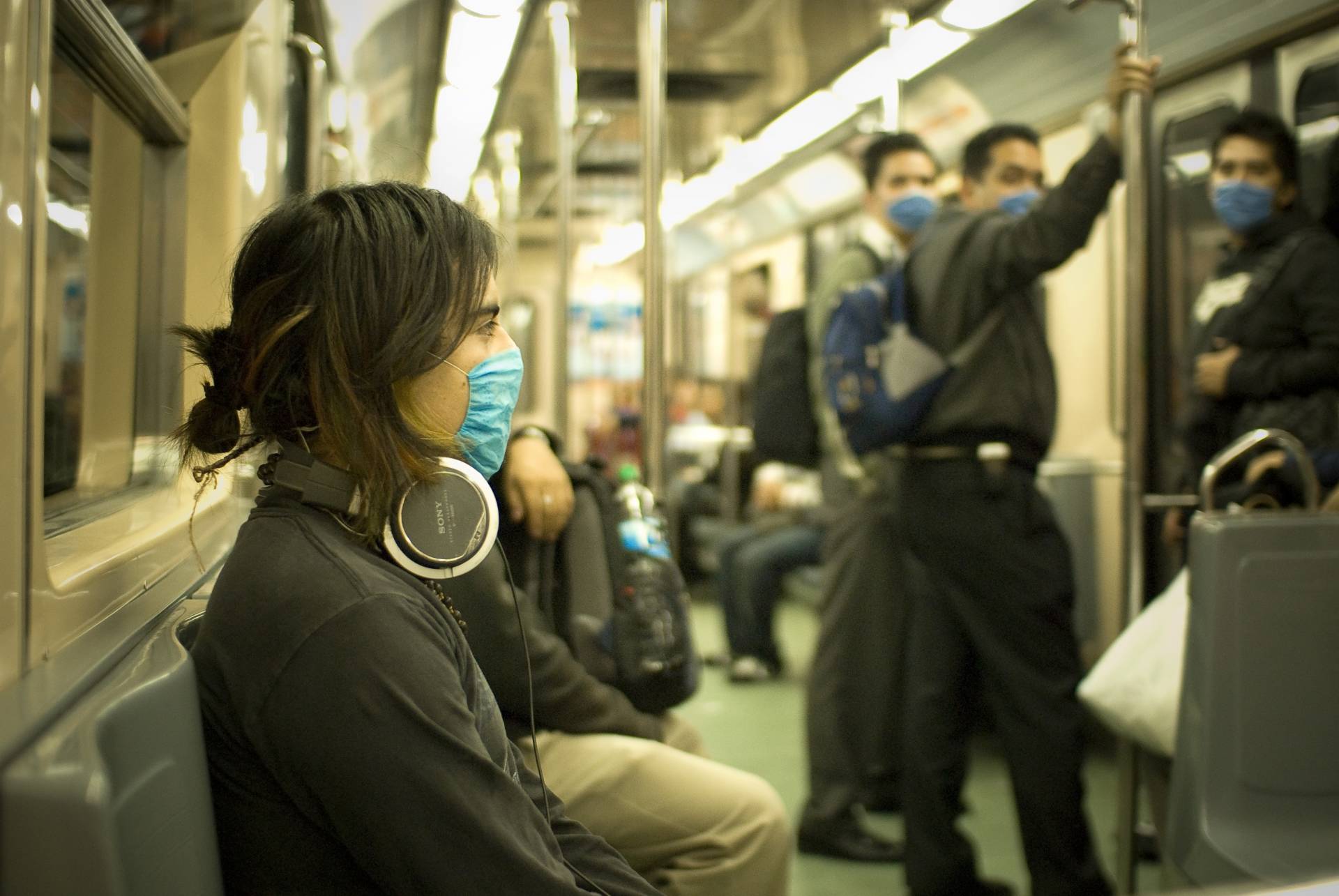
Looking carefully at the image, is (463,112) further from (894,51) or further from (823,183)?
(823,183)

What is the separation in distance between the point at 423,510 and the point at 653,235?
128 cm

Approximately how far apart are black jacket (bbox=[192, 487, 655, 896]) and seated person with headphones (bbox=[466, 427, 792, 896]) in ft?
2.08

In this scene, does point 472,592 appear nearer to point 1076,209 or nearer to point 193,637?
point 193,637

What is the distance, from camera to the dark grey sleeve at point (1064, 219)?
252cm

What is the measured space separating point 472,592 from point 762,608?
4267mm

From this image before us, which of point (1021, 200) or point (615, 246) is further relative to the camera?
point (615, 246)

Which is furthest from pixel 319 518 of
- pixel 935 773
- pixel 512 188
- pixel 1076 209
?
pixel 512 188

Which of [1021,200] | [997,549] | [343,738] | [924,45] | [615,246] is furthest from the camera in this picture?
[615,246]

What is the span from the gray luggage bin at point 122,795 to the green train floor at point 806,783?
238 centimetres

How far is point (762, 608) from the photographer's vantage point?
5.87 metres

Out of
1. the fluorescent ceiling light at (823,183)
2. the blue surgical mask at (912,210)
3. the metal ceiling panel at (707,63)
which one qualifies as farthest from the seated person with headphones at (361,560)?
the fluorescent ceiling light at (823,183)

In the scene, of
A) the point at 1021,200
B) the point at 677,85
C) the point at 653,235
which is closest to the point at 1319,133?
the point at 1021,200

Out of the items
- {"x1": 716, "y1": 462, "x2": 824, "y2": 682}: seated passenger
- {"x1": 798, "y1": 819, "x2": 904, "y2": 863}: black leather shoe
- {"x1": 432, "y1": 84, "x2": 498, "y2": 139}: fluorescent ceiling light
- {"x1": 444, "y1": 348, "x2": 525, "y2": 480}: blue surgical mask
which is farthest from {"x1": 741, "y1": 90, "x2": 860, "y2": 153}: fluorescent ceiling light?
{"x1": 444, "y1": 348, "x2": 525, "y2": 480}: blue surgical mask

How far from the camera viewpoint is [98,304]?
2137 millimetres
